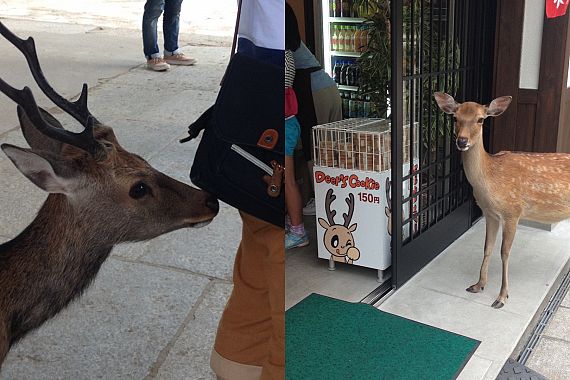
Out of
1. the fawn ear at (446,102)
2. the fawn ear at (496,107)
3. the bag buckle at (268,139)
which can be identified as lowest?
the fawn ear at (496,107)

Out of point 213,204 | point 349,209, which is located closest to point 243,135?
point 213,204

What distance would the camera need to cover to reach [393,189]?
370 centimetres

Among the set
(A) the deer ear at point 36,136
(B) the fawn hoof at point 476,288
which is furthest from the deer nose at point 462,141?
(A) the deer ear at point 36,136

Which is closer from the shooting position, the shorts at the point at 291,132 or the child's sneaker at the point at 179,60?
the child's sneaker at the point at 179,60

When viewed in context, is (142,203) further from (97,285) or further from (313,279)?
(313,279)

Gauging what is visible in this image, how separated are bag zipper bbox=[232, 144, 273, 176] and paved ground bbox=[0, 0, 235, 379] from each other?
0.12 metres

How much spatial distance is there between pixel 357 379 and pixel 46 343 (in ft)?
6.32

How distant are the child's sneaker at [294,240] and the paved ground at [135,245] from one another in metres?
2.74

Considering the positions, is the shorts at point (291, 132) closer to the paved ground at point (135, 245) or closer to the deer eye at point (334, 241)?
the deer eye at point (334, 241)

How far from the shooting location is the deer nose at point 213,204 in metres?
1.62

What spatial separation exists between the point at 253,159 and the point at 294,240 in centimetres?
291

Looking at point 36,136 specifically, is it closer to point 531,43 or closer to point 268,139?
point 268,139

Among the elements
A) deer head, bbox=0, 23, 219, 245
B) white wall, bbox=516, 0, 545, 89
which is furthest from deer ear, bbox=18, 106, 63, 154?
white wall, bbox=516, 0, 545, 89

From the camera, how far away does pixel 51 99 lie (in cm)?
138
